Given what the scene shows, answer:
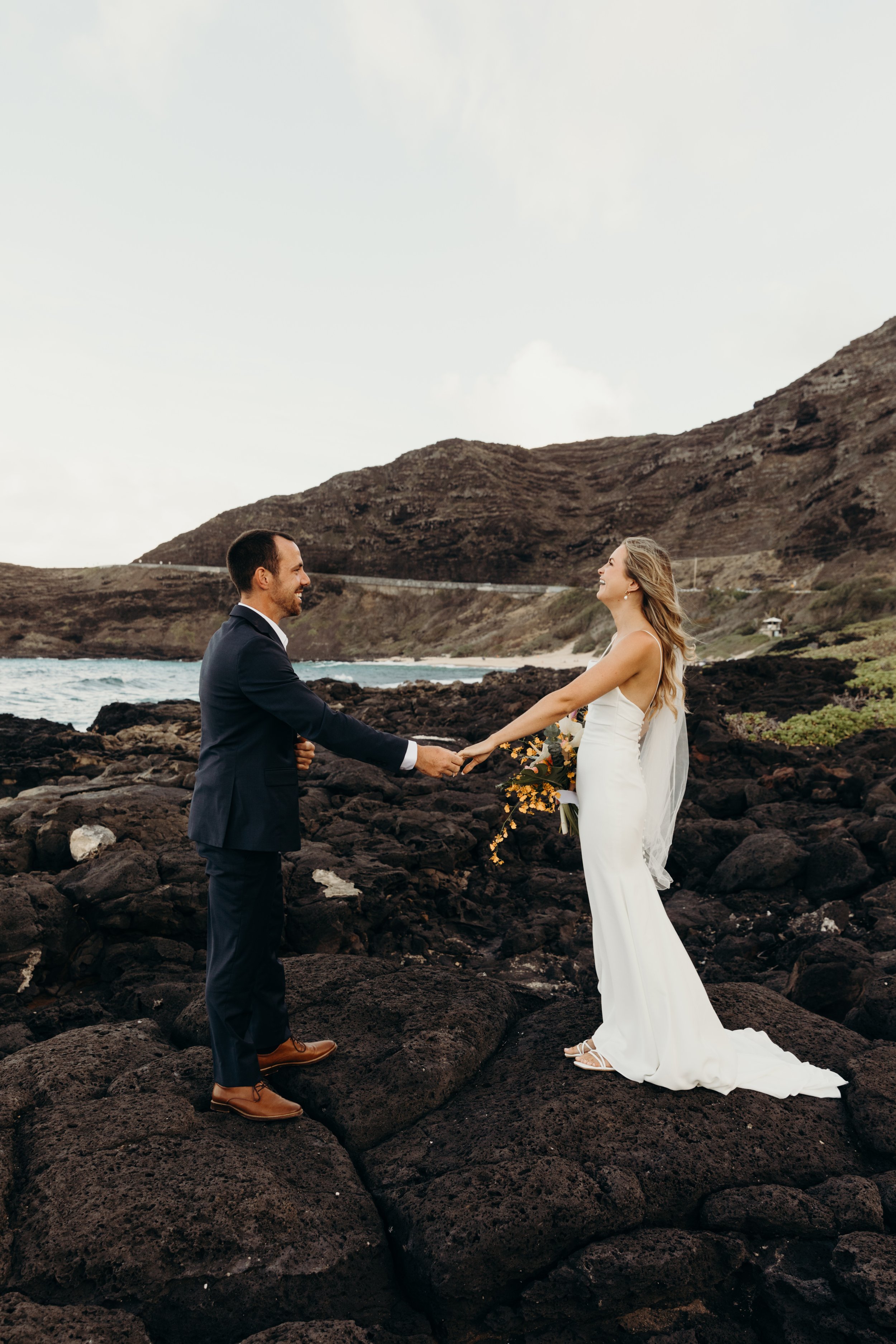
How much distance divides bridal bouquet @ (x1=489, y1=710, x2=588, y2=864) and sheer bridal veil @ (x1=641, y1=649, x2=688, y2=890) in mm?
339

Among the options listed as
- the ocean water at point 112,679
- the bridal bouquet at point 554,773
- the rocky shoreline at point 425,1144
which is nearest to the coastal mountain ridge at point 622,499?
the ocean water at point 112,679

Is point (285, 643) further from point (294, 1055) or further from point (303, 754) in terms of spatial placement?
point (294, 1055)

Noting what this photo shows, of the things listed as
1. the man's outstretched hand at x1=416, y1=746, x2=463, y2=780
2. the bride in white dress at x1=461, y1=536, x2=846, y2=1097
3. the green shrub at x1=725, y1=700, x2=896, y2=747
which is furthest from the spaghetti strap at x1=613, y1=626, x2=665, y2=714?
the green shrub at x1=725, y1=700, x2=896, y2=747

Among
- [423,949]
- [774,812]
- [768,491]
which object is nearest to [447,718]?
[774,812]

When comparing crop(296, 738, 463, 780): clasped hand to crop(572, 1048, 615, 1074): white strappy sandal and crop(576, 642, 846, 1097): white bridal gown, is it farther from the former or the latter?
crop(572, 1048, 615, 1074): white strappy sandal

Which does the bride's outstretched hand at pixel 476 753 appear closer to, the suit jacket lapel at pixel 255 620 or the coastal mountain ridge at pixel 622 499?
the suit jacket lapel at pixel 255 620

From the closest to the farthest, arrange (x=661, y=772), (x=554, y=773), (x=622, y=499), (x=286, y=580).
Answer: (x=286, y=580) → (x=661, y=772) → (x=554, y=773) → (x=622, y=499)

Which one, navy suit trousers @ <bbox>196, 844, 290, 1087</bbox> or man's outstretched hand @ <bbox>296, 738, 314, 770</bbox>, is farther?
man's outstretched hand @ <bbox>296, 738, 314, 770</bbox>

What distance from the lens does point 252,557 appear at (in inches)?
131

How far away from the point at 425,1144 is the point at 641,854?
1486 mm

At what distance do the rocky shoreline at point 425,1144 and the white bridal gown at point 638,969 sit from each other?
0.42 feet

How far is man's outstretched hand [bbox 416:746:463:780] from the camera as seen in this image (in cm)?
356

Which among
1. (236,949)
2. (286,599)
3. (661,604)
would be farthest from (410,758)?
(661,604)

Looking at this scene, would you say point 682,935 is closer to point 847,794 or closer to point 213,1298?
point 847,794
